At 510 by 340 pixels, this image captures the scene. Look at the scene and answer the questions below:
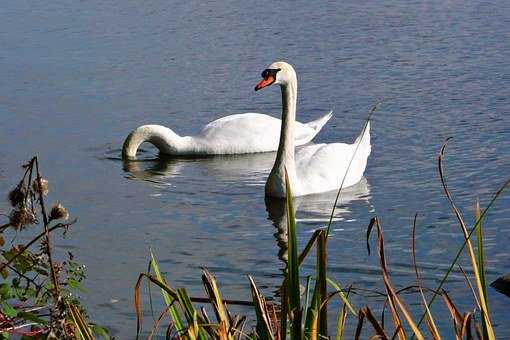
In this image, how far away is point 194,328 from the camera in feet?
10.1

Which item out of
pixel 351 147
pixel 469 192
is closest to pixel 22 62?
pixel 351 147

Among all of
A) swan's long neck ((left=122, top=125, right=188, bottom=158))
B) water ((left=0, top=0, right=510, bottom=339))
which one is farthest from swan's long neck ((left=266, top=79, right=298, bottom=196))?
swan's long neck ((left=122, top=125, right=188, bottom=158))

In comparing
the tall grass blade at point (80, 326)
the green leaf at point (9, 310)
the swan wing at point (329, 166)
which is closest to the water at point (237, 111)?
the swan wing at point (329, 166)

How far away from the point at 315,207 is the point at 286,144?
63cm

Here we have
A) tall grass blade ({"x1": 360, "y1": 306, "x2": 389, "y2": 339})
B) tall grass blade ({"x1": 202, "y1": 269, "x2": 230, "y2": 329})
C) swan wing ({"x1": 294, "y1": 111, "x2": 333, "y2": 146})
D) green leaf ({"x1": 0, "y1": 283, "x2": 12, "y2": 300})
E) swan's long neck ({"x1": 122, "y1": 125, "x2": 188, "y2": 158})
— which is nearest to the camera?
tall grass blade ({"x1": 360, "y1": 306, "x2": 389, "y2": 339})

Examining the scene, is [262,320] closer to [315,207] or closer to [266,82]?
[315,207]

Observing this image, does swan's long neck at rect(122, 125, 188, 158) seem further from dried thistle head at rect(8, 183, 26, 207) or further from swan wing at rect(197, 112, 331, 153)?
dried thistle head at rect(8, 183, 26, 207)

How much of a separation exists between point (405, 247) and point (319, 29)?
9.01 meters

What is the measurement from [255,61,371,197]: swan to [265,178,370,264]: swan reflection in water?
0.06m

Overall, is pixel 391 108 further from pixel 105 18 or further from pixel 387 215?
pixel 105 18

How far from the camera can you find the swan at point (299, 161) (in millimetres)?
9430

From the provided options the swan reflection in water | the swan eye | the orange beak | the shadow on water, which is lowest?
the swan reflection in water

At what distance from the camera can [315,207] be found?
30.0 feet

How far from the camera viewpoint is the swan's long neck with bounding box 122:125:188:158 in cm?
1103
